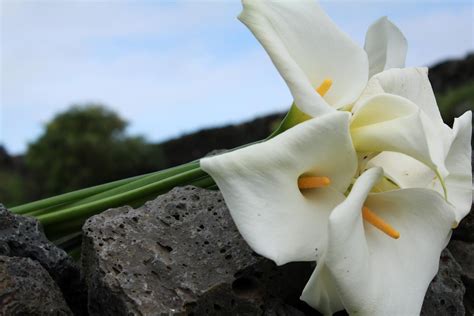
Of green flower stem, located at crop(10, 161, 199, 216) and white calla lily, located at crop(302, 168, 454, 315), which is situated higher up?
green flower stem, located at crop(10, 161, 199, 216)

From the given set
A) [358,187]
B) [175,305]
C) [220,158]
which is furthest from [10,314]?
[358,187]

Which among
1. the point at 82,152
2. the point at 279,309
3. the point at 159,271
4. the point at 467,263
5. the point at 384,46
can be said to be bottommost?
the point at 82,152

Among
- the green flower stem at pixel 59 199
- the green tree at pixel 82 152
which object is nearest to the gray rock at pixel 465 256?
the green flower stem at pixel 59 199

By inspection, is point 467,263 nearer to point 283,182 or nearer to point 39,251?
point 283,182

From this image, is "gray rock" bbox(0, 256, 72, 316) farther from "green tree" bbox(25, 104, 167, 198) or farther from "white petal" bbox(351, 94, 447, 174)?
"green tree" bbox(25, 104, 167, 198)

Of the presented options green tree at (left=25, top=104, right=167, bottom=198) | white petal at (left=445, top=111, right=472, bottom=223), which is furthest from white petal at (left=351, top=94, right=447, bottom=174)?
green tree at (left=25, top=104, right=167, bottom=198)

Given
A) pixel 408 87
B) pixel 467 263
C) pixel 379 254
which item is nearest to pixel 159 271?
pixel 379 254

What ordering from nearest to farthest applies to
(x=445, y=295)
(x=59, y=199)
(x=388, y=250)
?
(x=388, y=250), (x=445, y=295), (x=59, y=199)

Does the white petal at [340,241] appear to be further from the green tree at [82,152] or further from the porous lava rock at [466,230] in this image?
the green tree at [82,152]
